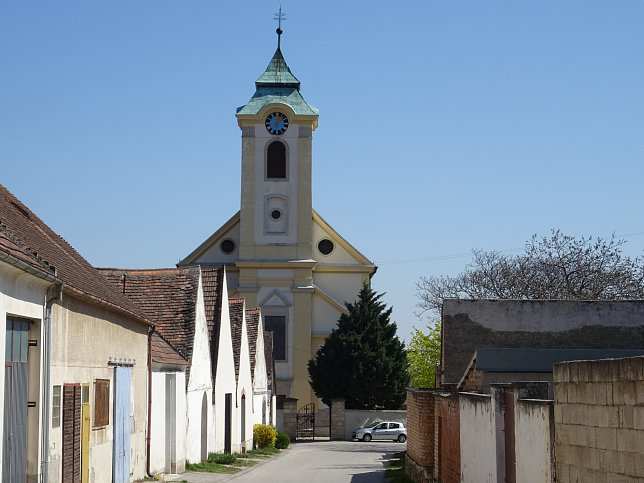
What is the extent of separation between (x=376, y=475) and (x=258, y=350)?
13.9 meters

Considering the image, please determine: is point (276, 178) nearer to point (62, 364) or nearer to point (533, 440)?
point (62, 364)

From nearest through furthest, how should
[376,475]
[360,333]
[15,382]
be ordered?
[15,382] → [376,475] → [360,333]

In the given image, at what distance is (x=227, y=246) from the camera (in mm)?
61625

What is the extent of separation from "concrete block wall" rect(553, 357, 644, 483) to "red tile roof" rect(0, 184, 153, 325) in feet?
18.6

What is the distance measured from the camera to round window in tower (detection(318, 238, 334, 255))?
61.5 metres

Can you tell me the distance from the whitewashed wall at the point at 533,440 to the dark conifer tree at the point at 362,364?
138 ft

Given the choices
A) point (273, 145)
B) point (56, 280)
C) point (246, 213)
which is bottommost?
point (56, 280)

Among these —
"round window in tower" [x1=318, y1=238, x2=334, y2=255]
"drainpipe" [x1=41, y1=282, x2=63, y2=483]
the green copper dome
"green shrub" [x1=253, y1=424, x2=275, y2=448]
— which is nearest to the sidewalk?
"drainpipe" [x1=41, y1=282, x2=63, y2=483]

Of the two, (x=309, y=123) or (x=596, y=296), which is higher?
(x=309, y=123)

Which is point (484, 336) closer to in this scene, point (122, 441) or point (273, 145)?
point (122, 441)

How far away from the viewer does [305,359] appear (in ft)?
193

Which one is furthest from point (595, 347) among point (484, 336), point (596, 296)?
point (596, 296)

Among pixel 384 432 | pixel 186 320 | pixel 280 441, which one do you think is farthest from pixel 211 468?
pixel 384 432

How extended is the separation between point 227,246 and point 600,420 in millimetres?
53454
